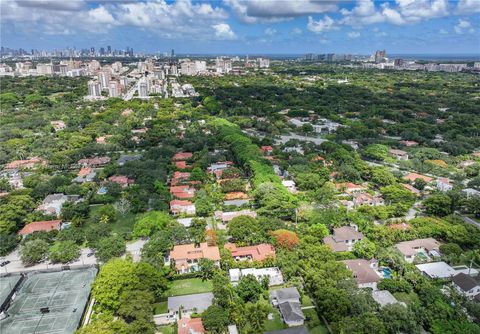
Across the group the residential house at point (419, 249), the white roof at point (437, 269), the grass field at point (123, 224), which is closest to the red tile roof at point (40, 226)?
the grass field at point (123, 224)

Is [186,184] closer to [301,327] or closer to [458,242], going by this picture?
[301,327]

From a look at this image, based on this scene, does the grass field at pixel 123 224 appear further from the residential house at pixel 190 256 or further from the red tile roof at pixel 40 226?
the residential house at pixel 190 256

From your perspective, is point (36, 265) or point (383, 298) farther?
point (36, 265)

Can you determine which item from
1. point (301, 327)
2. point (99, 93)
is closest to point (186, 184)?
point (301, 327)

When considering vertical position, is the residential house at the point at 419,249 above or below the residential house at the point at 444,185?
below

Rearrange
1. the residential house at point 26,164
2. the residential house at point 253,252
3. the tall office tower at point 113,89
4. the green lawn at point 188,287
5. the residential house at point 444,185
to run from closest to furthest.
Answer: the green lawn at point 188,287
the residential house at point 253,252
the residential house at point 444,185
the residential house at point 26,164
the tall office tower at point 113,89

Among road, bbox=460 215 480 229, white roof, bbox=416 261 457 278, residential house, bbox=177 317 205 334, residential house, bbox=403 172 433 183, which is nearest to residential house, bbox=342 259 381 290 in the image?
white roof, bbox=416 261 457 278

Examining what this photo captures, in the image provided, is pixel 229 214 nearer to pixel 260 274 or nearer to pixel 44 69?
pixel 260 274

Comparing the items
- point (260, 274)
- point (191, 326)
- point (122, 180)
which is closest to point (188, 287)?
point (191, 326)
